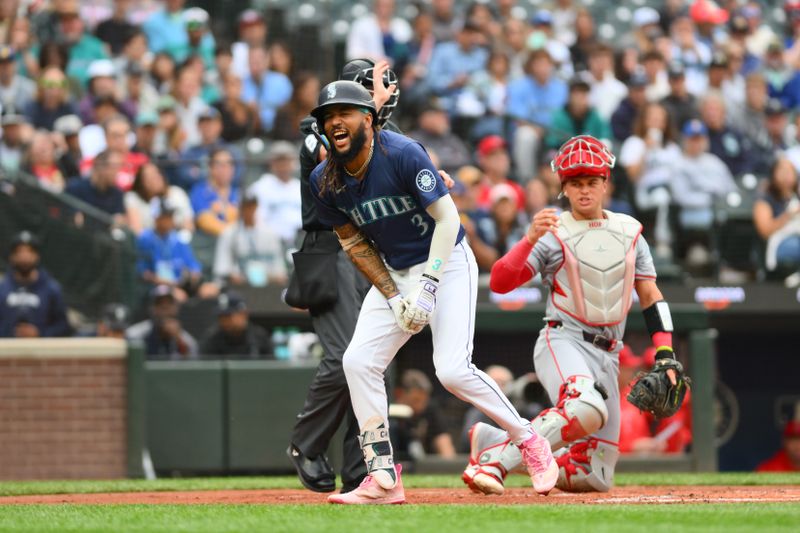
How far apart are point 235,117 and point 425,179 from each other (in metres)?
8.27

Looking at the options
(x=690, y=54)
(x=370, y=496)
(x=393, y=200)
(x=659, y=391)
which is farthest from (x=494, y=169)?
(x=370, y=496)

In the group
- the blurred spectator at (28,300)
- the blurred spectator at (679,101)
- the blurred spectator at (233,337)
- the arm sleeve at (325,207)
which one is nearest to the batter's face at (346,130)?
the arm sleeve at (325,207)

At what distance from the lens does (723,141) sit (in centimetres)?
1440

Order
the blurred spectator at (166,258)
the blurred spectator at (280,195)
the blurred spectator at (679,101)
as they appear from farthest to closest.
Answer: the blurred spectator at (679,101)
the blurred spectator at (280,195)
the blurred spectator at (166,258)

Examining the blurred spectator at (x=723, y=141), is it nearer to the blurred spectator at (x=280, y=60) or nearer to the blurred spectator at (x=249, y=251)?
the blurred spectator at (x=280, y=60)

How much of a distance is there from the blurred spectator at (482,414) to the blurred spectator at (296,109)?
3852 mm

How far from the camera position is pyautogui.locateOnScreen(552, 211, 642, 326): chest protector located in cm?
665

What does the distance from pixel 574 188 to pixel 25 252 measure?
569 centimetres

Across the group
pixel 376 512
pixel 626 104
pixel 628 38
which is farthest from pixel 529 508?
pixel 628 38

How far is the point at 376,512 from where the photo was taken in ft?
18.1

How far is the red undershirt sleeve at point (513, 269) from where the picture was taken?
645 cm

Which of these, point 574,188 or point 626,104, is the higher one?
point 626,104

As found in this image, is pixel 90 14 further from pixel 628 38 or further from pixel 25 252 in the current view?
pixel 628 38

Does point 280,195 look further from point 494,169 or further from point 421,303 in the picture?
point 421,303
